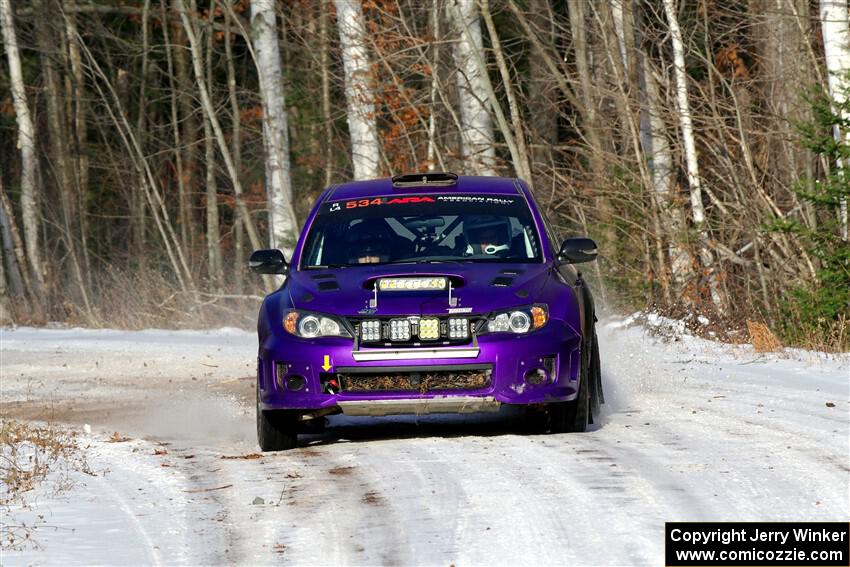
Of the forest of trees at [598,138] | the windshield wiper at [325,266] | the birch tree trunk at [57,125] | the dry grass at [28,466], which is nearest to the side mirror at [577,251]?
the windshield wiper at [325,266]

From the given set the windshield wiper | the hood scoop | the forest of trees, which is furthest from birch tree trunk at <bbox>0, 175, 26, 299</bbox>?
the hood scoop

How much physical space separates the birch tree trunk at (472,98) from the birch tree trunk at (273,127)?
11.0ft

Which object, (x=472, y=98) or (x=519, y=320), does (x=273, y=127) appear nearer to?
(x=472, y=98)

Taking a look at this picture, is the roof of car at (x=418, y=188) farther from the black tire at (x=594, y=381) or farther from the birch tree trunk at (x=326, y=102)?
the birch tree trunk at (x=326, y=102)

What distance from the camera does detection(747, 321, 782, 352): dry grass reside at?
50.6 ft

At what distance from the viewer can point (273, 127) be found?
26.3 m

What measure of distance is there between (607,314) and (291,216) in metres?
6.87

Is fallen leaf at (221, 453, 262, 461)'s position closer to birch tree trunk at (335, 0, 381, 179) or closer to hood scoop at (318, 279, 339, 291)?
hood scoop at (318, 279, 339, 291)

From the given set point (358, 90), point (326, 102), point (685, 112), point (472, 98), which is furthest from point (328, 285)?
point (326, 102)

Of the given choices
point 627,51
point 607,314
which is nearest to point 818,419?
point 607,314

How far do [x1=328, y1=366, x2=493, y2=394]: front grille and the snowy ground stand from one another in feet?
1.21

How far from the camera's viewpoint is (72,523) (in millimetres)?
7477

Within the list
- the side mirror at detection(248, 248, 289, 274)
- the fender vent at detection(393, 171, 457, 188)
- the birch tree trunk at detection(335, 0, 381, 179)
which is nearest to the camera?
the side mirror at detection(248, 248, 289, 274)

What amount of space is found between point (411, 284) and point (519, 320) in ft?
2.26
